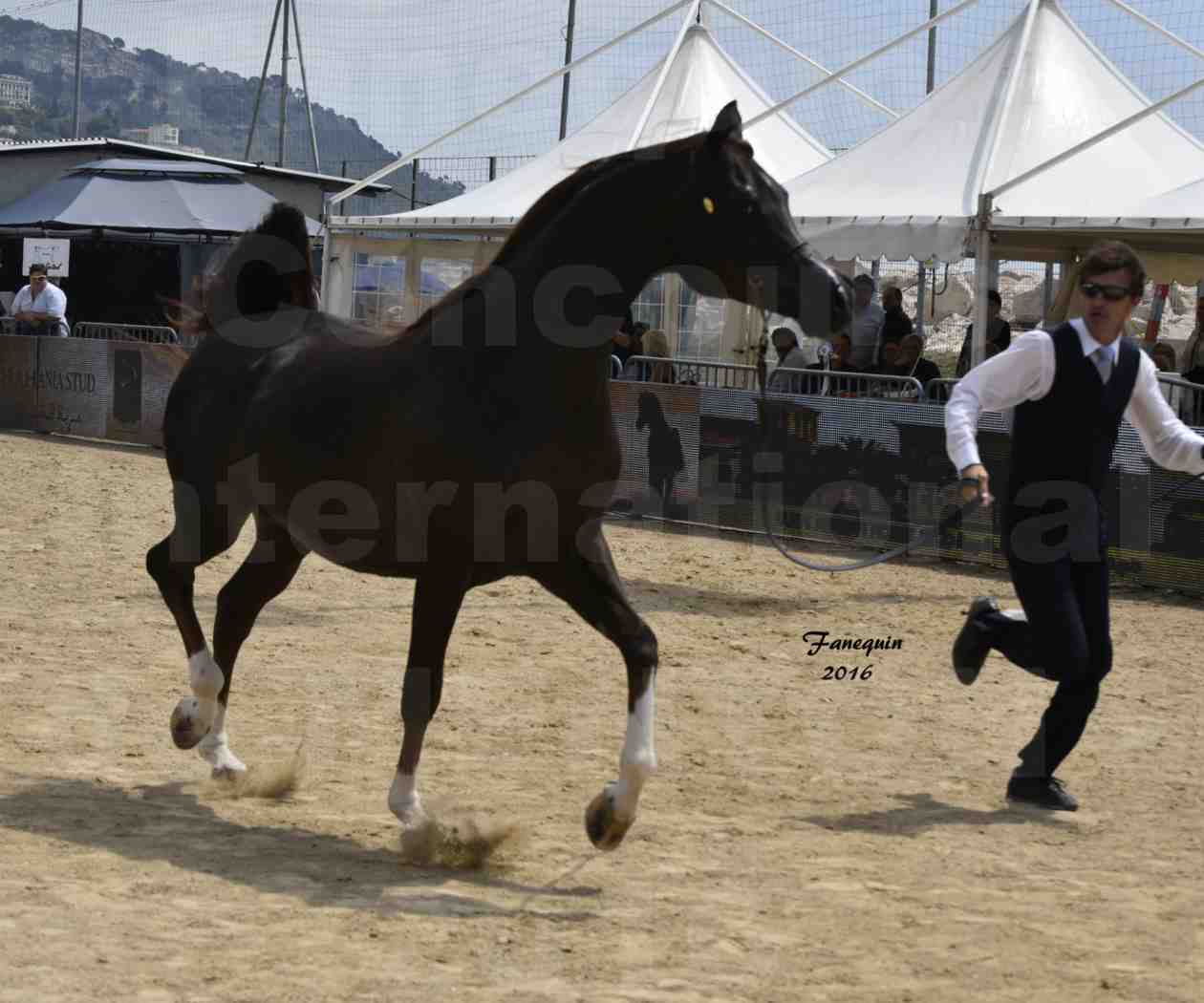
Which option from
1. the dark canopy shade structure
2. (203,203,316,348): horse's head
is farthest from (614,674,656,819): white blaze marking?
the dark canopy shade structure

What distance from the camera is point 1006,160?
520 inches

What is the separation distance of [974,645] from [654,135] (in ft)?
36.8

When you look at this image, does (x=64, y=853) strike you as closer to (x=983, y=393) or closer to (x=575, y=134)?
(x=983, y=393)

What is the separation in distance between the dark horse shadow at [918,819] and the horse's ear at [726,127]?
2.19m

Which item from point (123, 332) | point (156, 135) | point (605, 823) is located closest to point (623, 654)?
point (605, 823)

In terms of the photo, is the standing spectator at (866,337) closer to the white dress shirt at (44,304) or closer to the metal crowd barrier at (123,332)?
the metal crowd barrier at (123,332)

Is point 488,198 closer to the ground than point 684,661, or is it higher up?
higher up

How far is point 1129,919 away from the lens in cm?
437

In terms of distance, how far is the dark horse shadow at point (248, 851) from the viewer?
4422mm

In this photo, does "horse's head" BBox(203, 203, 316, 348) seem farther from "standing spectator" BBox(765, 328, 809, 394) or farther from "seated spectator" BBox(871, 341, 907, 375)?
"seated spectator" BBox(871, 341, 907, 375)

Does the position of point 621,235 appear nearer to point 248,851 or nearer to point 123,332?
point 248,851

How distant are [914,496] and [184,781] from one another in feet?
21.8

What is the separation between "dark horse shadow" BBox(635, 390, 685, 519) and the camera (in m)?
12.7

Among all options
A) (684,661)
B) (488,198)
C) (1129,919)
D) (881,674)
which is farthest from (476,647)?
(488,198)
